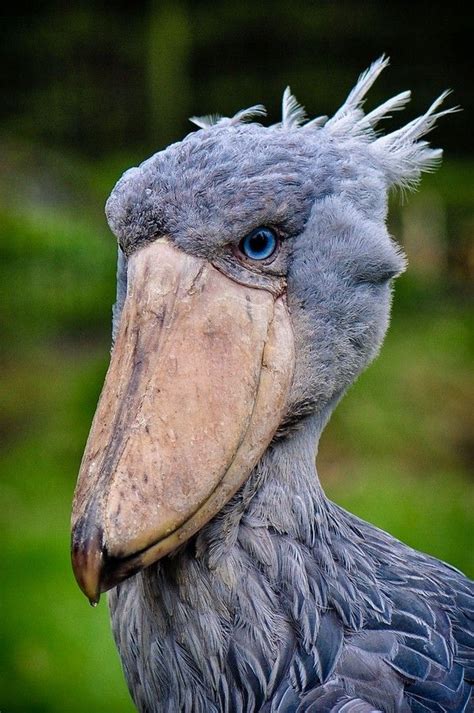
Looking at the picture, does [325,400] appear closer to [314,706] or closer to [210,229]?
[210,229]

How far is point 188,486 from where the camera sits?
1764 millimetres

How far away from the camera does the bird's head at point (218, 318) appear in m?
1.74

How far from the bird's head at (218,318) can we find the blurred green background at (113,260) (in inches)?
98.9

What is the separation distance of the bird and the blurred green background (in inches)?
88.3

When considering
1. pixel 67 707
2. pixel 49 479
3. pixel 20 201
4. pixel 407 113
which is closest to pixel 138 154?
pixel 20 201

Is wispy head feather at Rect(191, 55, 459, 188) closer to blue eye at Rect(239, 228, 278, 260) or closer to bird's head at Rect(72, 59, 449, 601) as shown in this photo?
bird's head at Rect(72, 59, 449, 601)

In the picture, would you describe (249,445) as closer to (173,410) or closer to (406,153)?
(173,410)

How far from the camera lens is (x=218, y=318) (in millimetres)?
1883

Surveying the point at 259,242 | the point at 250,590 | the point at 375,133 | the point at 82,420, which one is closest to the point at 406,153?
the point at 375,133

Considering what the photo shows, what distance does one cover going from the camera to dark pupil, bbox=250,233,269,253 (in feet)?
6.32

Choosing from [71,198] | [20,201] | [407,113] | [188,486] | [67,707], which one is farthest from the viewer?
[407,113]

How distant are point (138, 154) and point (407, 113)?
8.09ft

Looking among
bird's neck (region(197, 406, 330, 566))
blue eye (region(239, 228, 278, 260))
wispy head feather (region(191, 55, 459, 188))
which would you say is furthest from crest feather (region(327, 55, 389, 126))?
bird's neck (region(197, 406, 330, 566))

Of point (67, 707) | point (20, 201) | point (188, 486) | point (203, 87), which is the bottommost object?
point (67, 707)
